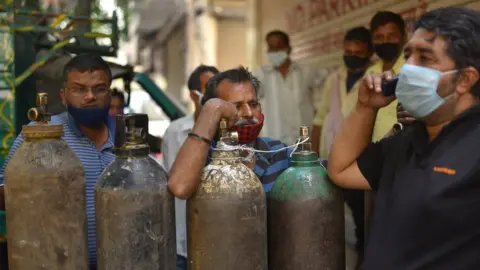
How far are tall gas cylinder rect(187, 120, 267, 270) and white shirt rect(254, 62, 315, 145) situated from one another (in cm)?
357

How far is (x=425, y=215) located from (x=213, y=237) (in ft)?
2.24

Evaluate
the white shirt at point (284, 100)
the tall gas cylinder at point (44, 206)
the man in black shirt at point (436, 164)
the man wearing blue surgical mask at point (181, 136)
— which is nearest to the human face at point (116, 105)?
the man wearing blue surgical mask at point (181, 136)

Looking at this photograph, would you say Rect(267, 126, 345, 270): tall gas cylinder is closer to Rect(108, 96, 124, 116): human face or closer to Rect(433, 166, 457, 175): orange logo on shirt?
Rect(433, 166, 457, 175): orange logo on shirt

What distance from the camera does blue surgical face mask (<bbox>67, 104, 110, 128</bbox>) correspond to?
8.05 ft

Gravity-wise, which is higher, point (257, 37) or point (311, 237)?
point (257, 37)

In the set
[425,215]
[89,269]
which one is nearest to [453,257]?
[425,215]

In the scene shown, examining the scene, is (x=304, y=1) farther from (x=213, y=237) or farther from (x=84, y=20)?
(x=213, y=237)

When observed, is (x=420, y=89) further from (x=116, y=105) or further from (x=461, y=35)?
(x=116, y=105)

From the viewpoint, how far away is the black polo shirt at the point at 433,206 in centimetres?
162

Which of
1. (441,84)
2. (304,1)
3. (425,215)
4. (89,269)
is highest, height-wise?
(304,1)

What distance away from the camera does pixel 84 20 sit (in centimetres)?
Result: 371

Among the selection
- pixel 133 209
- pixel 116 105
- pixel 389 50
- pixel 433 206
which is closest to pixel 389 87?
pixel 433 206

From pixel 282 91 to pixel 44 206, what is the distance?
384 cm

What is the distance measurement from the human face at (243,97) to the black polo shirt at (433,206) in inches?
27.9
